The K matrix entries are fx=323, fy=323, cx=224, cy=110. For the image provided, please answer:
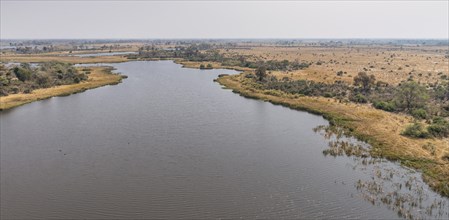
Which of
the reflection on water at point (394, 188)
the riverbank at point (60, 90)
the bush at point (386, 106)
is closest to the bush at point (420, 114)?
the bush at point (386, 106)

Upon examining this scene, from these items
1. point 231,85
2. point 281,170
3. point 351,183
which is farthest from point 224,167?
point 231,85

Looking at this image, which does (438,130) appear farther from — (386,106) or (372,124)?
(386,106)

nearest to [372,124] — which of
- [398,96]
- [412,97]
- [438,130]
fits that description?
[438,130]

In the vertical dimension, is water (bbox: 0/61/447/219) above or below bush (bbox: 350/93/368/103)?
below

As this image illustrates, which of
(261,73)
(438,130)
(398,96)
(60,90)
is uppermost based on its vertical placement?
(261,73)

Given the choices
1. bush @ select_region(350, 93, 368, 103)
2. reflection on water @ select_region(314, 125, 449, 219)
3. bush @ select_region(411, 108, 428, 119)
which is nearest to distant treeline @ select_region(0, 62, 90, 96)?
bush @ select_region(350, 93, 368, 103)

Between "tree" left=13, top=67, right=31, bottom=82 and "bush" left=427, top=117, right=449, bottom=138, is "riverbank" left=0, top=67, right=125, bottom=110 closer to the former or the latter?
"tree" left=13, top=67, right=31, bottom=82

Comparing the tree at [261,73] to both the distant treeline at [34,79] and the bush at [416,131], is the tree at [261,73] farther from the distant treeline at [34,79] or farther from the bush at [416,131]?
the distant treeline at [34,79]
